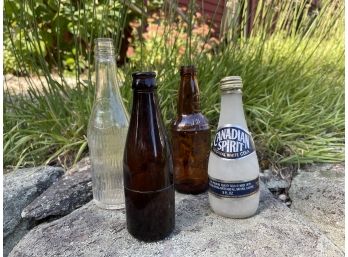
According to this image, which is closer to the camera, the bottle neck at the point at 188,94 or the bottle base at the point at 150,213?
the bottle base at the point at 150,213

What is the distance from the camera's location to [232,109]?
0.94 metres

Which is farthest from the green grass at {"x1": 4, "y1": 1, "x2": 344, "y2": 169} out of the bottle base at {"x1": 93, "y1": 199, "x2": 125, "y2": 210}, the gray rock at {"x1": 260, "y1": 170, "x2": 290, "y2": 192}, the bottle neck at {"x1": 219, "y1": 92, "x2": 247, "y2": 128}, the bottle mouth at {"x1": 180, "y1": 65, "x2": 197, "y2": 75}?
the bottle neck at {"x1": 219, "y1": 92, "x2": 247, "y2": 128}

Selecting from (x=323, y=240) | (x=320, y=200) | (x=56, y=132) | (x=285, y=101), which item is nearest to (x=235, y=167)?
(x=323, y=240)

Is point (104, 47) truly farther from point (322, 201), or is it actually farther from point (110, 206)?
point (322, 201)

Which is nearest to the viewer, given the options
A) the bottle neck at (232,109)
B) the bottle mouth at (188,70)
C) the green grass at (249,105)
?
the bottle neck at (232,109)

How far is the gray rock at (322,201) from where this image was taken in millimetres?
1263

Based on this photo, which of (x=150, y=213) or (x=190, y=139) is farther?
(x=190, y=139)

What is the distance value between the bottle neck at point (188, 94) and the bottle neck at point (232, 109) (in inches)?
5.6

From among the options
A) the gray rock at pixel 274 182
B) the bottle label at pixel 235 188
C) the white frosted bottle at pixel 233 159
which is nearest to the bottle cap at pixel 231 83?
the white frosted bottle at pixel 233 159

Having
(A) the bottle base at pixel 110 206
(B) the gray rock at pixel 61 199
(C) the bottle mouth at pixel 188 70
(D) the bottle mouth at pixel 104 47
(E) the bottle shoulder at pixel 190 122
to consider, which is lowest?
(B) the gray rock at pixel 61 199

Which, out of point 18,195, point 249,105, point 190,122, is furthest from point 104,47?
point 249,105

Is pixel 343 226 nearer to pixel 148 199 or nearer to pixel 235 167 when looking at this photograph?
pixel 235 167

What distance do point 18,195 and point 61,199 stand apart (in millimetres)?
181

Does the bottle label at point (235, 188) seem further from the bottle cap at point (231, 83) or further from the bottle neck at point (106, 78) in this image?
the bottle neck at point (106, 78)
